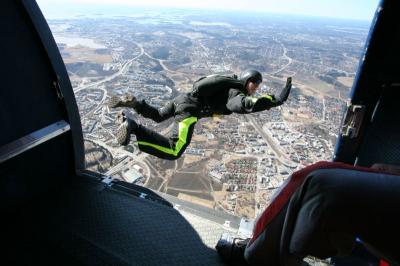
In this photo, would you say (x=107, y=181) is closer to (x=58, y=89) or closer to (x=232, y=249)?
(x=58, y=89)

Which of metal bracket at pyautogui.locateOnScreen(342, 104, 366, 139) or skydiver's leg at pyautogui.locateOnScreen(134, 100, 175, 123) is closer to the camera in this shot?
metal bracket at pyautogui.locateOnScreen(342, 104, 366, 139)

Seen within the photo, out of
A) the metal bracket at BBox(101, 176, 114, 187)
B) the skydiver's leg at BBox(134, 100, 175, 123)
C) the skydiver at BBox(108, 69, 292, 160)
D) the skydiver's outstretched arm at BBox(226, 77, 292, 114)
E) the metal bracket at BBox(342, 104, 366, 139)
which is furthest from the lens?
the skydiver's leg at BBox(134, 100, 175, 123)

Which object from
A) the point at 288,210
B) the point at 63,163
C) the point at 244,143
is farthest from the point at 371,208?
the point at 244,143

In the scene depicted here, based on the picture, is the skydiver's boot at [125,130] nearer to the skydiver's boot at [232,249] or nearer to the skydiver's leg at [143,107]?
the skydiver's leg at [143,107]

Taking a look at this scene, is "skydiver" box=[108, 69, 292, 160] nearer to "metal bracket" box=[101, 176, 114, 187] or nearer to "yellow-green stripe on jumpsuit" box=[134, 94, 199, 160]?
"yellow-green stripe on jumpsuit" box=[134, 94, 199, 160]

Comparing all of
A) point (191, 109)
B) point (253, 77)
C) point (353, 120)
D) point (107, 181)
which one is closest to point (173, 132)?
point (191, 109)

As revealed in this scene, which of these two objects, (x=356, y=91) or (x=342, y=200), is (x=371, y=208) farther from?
(x=356, y=91)

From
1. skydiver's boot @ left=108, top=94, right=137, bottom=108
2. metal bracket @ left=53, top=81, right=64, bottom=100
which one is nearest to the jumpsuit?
skydiver's boot @ left=108, top=94, right=137, bottom=108
